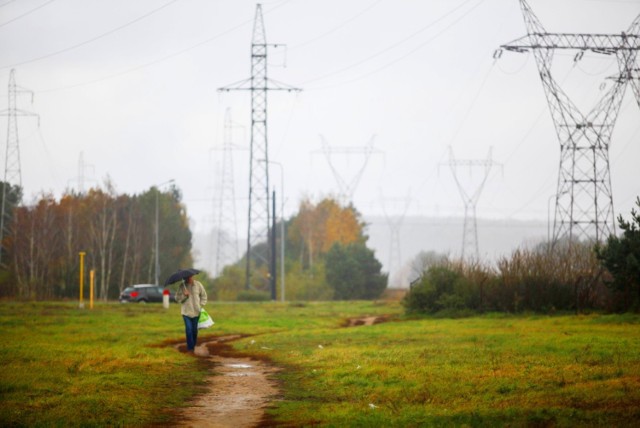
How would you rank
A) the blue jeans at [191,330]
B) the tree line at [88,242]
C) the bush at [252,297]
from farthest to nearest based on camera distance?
1. the tree line at [88,242]
2. the bush at [252,297]
3. the blue jeans at [191,330]

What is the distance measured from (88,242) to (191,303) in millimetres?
71968

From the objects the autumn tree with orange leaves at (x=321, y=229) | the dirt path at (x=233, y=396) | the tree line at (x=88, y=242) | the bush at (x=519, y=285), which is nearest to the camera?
the dirt path at (x=233, y=396)

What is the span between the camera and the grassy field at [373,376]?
43.8ft

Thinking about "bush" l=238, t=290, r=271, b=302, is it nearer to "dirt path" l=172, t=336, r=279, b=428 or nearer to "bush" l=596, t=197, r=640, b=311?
"bush" l=596, t=197, r=640, b=311

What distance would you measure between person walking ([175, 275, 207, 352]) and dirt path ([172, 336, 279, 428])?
34.0 inches

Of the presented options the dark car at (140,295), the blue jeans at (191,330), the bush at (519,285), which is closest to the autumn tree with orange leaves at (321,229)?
the dark car at (140,295)

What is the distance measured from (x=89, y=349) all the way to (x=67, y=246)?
231 feet

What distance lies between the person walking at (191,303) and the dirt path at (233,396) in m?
0.86

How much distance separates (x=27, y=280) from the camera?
86750 millimetres

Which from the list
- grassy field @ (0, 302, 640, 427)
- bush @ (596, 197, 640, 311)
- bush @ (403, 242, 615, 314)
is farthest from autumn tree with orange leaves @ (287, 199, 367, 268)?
grassy field @ (0, 302, 640, 427)

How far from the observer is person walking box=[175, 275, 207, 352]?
25.9 metres

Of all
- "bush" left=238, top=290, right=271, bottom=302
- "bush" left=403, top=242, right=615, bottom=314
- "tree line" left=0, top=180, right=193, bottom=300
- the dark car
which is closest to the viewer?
"bush" left=403, top=242, right=615, bottom=314

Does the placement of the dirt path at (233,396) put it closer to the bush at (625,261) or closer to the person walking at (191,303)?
the person walking at (191,303)

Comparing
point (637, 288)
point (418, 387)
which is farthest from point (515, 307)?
point (418, 387)
